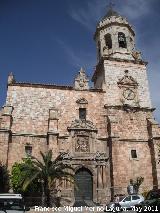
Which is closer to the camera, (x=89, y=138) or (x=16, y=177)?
(x=16, y=177)

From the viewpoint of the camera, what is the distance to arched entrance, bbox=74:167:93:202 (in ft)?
93.6

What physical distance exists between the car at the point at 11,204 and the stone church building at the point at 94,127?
11839 mm

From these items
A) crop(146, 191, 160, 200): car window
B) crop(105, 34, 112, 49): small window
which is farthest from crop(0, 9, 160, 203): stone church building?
crop(146, 191, 160, 200): car window

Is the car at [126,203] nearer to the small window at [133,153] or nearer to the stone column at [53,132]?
the stone column at [53,132]

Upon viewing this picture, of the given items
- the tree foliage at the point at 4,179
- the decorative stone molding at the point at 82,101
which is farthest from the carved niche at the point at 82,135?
the tree foliage at the point at 4,179

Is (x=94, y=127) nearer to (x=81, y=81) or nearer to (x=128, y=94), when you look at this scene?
(x=81, y=81)

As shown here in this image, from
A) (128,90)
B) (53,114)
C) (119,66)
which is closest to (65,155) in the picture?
(53,114)

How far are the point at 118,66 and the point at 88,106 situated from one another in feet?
21.8

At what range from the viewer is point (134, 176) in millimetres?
29781

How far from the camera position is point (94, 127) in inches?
1238

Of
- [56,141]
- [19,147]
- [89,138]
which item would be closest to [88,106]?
[89,138]

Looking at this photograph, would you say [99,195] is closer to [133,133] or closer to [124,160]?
[124,160]

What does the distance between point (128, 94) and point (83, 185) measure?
1153 centimetres

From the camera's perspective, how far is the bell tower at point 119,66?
112 ft
